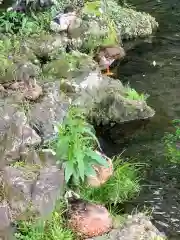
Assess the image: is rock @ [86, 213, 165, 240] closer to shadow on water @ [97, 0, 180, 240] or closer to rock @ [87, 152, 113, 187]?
shadow on water @ [97, 0, 180, 240]

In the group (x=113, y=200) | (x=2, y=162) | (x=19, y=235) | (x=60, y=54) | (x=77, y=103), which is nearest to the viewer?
(x=19, y=235)

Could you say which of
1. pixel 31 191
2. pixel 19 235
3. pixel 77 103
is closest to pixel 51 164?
pixel 31 191

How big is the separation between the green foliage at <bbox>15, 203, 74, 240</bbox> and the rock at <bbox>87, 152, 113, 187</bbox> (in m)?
1.22

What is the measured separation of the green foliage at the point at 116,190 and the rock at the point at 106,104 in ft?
7.81

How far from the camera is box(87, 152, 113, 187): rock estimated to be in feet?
24.7

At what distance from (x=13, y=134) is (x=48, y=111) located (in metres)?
1.56

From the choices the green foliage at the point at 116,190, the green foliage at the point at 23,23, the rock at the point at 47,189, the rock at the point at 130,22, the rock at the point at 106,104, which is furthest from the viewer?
the rock at the point at 130,22

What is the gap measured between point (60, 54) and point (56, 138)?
13.3ft

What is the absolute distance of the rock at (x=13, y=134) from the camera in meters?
6.98

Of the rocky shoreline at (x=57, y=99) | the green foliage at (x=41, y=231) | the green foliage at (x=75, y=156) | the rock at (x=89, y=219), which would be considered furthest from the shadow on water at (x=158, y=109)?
the green foliage at (x=41, y=231)

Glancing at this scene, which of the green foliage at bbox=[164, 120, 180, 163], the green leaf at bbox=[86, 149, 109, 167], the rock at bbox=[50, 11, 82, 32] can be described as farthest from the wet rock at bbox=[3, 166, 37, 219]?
the rock at bbox=[50, 11, 82, 32]

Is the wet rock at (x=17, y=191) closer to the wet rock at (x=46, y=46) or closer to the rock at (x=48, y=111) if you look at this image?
the rock at (x=48, y=111)

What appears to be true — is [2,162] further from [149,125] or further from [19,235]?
[149,125]

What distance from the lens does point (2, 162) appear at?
679cm
